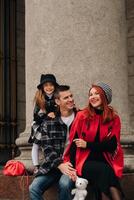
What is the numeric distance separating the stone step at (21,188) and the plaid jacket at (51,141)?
62cm

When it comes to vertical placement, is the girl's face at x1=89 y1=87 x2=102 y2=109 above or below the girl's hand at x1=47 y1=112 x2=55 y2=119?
above

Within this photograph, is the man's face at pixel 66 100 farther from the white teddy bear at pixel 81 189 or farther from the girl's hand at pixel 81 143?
the white teddy bear at pixel 81 189

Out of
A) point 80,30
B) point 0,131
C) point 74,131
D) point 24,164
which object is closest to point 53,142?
point 74,131

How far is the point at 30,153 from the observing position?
27.7 feet

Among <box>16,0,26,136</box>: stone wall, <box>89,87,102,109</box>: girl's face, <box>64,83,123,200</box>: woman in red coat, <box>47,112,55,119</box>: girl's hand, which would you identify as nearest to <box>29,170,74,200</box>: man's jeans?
<box>64,83,123,200</box>: woman in red coat

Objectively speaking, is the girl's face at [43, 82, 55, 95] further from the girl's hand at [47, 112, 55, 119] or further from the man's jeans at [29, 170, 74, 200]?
the man's jeans at [29, 170, 74, 200]

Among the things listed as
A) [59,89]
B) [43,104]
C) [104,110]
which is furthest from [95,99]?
[43,104]

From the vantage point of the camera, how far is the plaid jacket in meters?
7.16

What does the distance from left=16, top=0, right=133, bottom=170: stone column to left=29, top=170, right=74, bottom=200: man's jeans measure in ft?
3.58

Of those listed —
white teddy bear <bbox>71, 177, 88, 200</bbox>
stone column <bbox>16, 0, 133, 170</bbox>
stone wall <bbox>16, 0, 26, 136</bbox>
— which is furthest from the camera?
stone wall <bbox>16, 0, 26, 136</bbox>

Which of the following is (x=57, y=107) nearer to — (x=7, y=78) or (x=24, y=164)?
(x=24, y=164)

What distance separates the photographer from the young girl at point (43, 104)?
7562 millimetres

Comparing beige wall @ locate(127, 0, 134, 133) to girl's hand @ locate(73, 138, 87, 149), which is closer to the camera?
girl's hand @ locate(73, 138, 87, 149)

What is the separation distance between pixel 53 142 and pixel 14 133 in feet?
21.8
